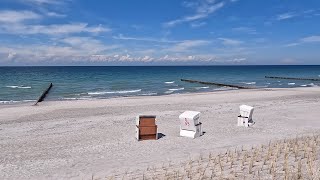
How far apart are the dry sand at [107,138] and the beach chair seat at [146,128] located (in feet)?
1.27

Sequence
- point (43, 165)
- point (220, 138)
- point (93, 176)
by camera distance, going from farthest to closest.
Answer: point (220, 138), point (43, 165), point (93, 176)

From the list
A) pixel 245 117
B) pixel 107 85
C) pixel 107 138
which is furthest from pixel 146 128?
pixel 107 85

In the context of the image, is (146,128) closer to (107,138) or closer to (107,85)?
(107,138)

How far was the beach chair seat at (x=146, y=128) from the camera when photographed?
44.7 ft

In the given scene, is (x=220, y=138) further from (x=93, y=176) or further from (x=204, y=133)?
(x=93, y=176)

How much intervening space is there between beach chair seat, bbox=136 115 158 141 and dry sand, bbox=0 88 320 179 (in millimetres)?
387

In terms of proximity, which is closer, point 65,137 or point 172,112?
point 65,137

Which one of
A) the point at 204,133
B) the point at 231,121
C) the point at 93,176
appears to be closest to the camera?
the point at 93,176

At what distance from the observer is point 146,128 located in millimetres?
13656

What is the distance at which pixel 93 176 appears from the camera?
928cm

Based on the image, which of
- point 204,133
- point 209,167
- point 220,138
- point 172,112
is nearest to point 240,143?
point 220,138

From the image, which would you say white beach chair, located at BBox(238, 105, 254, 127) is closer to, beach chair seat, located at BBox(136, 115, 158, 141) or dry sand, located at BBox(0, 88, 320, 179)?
dry sand, located at BBox(0, 88, 320, 179)

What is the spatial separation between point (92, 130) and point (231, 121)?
7.77 meters

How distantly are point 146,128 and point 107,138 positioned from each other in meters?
1.93
